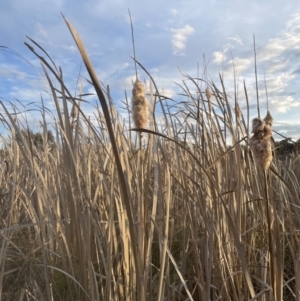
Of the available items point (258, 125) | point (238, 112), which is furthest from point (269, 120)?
point (238, 112)

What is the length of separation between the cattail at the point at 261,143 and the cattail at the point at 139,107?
354mm

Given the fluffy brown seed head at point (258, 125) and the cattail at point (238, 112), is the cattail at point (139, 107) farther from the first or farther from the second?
the cattail at point (238, 112)

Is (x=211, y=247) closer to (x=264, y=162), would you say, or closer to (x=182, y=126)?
(x=264, y=162)

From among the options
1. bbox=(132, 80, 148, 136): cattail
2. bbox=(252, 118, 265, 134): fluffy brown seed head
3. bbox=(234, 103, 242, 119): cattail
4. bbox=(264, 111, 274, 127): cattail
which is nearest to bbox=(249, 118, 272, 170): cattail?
bbox=(252, 118, 265, 134): fluffy brown seed head

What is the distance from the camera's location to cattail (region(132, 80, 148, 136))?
1.07 meters

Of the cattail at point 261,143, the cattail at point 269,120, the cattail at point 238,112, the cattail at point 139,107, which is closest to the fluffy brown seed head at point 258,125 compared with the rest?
the cattail at point 261,143

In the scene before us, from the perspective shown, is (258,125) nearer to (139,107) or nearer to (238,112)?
(139,107)

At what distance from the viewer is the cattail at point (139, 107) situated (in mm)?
1073

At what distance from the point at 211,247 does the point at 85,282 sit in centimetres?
41

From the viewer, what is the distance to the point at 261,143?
0.83 metres

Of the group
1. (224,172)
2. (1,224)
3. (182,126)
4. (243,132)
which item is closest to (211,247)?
(224,172)

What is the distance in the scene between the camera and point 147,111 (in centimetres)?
112

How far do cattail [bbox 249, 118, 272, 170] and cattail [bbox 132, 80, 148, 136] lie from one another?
1.16 feet

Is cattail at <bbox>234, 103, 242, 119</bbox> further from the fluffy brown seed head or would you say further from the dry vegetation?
the fluffy brown seed head
